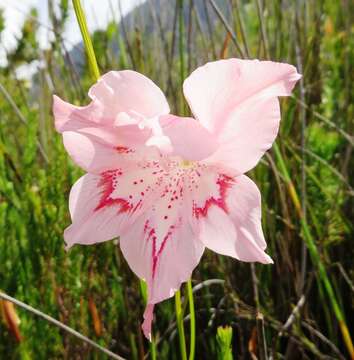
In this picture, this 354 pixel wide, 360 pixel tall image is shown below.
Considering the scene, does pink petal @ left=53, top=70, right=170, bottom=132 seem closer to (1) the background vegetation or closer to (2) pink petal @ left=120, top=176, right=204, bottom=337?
(2) pink petal @ left=120, top=176, right=204, bottom=337

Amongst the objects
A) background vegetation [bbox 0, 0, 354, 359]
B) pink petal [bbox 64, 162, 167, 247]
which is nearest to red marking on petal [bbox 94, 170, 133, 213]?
pink petal [bbox 64, 162, 167, 247]

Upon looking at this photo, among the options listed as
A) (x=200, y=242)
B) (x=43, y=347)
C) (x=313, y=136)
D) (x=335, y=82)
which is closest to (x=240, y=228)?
(x=200, y=242)

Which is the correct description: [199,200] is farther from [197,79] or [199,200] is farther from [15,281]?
[15,281]

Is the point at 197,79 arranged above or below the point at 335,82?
above

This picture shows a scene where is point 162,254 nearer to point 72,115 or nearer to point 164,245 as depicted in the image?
point 164,245

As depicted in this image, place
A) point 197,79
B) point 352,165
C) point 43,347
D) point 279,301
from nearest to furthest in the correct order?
1. point 197,79
2. point 43,347
3. point 279,301
4. point 352,165

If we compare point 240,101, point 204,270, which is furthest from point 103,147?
point 204,270

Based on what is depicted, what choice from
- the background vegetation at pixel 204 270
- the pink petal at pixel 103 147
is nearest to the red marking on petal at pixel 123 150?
the pink petal at pixel 103 147
